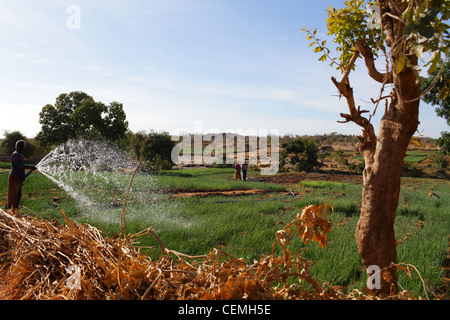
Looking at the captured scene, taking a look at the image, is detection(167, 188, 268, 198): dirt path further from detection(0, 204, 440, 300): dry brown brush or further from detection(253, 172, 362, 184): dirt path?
detection(0, 204, 440, 300): dry brown brush

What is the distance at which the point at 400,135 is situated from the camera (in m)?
2.06

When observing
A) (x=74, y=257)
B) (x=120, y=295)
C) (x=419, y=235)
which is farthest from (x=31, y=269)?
(x=419, y=235)

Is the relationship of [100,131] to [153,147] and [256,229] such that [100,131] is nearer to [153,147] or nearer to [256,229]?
[153,147]

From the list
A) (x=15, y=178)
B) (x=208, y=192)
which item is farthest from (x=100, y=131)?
(x=15, y=178)

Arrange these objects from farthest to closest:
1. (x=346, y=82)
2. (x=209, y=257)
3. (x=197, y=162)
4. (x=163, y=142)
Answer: (x=197, y=162)
(x=163, y=142)
(x=346, y=82)
(x=209, y=257)

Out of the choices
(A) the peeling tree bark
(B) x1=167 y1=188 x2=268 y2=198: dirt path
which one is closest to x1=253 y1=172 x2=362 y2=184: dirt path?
(B) x1=167 y1=188 x2=268 y2=198: dirt path

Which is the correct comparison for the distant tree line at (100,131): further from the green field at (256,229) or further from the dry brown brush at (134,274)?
the dry brown brush at (134,274)

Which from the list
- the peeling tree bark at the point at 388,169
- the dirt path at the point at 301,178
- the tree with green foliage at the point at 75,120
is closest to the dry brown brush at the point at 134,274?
the peeling tree bark at the point at 388,169

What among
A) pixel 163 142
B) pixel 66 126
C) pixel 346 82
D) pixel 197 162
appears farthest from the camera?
pixel 197 162

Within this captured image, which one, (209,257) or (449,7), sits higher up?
(449,7)

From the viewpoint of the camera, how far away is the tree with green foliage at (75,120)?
24156mm

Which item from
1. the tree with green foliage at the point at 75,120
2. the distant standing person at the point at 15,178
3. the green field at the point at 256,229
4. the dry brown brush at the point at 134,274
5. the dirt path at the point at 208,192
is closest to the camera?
the dry brown brush at the point at 134,274
